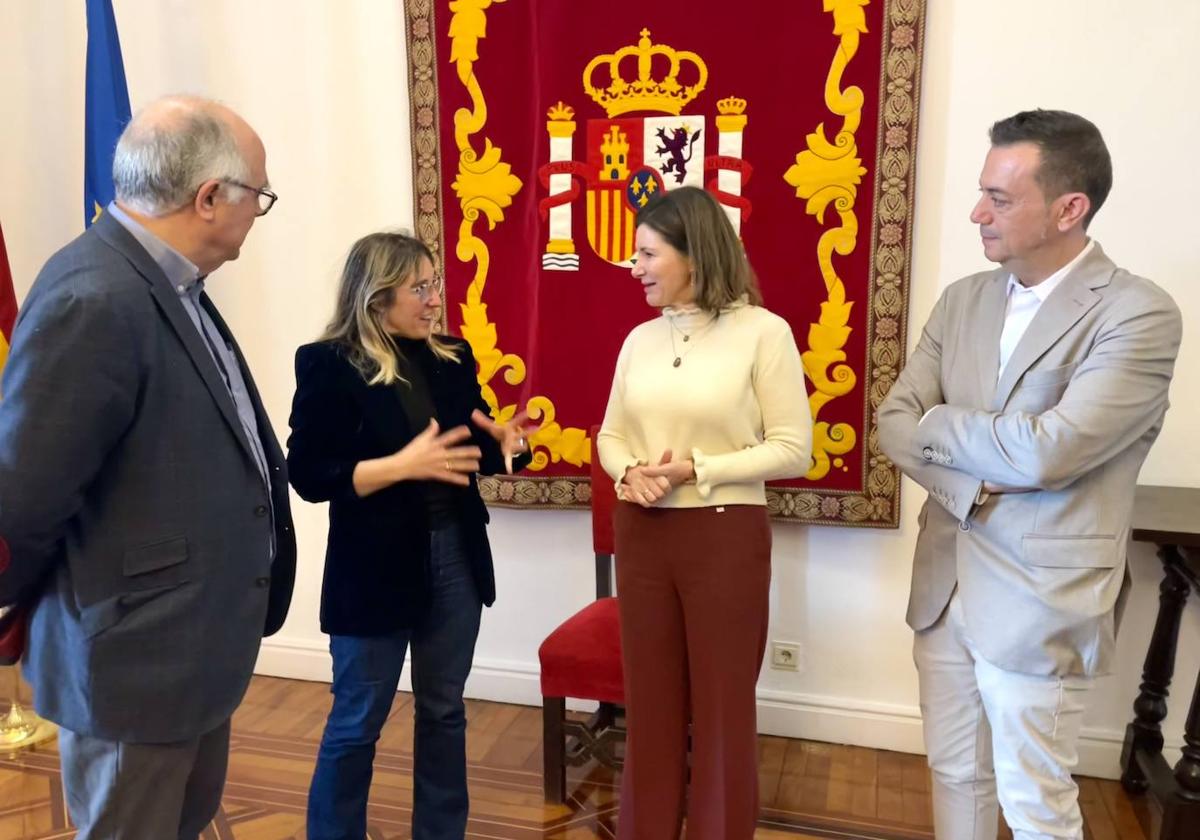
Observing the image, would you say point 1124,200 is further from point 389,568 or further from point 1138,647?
point 389,568

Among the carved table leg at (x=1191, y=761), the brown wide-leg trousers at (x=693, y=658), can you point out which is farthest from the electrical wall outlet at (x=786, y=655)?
the carved table leg at (x=1191, y=761)

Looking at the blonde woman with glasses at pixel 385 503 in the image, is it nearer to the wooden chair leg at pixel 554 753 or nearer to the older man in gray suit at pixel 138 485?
the older man in gray suit at pixel 138 485

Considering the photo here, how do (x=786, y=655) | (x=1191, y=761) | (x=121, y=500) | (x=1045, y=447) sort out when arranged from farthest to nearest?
(x=786, y=655)
(x=1191, y=761)
(x=1045, y=447)
(x=121, y=500)

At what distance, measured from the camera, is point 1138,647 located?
2561 mm

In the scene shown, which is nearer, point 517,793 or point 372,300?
point 372,300

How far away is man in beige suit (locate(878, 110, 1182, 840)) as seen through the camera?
1540mm

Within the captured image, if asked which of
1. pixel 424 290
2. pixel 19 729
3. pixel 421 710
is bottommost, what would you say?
pixel 19 729

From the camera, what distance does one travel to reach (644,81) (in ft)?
8.66

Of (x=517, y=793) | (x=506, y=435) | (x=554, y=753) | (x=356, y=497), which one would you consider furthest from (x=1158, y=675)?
(x=356, y=497)

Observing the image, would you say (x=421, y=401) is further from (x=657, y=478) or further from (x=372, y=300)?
(x=657, y=478)

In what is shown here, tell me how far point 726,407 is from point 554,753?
126cm

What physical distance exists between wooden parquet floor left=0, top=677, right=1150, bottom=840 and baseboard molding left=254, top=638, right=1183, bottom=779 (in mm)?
42

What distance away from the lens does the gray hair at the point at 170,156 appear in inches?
53.2

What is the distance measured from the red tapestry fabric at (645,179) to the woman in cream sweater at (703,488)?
27.7 inches
